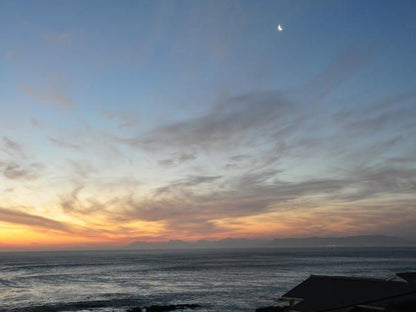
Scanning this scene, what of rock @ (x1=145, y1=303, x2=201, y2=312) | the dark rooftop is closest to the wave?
rock @ (x1=145, y1=303, x2=201, y2=312)

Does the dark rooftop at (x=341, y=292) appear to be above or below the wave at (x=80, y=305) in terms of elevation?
above

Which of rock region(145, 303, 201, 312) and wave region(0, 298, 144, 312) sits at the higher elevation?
wave region(0, 298, 144, 312)

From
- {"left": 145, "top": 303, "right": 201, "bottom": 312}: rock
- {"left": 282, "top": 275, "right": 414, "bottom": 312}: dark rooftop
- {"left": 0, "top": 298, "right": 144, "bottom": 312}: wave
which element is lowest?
{"left": 145, "top": 303, "right": 201, "bottom": 312}: rock

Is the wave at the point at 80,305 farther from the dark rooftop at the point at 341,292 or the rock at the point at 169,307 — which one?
the dark rooftop at the point at 341,292

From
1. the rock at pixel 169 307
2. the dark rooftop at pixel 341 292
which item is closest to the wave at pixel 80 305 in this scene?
the rock at pixel 169 307

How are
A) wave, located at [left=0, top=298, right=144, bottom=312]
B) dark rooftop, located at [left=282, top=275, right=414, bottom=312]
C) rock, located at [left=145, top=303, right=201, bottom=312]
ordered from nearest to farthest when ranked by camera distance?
dark rooftop, located at [left=282, top=275, right=414, bottom=312] < rock, located at [left=145, top=303, right=201, bottom=312] < wave, located at [left=0, top=298, right=144, bottom=312]

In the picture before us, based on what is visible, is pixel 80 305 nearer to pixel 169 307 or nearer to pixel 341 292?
pixel 169 307

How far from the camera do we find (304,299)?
29.9m

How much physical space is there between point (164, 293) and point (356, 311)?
5049 centimetres

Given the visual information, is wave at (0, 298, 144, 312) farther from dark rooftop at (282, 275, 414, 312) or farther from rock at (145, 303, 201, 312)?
dark rooftop at (282, 275, 414, 312)

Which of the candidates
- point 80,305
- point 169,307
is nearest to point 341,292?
point 169,307

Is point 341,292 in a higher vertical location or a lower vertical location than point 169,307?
higher

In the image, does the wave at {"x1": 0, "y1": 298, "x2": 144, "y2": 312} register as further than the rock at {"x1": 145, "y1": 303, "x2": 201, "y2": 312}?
Yes

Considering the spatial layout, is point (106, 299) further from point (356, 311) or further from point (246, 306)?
point (356, 311)
